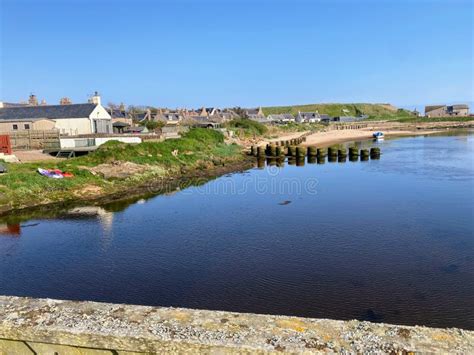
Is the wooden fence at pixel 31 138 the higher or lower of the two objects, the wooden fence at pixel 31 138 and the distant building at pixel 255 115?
the lower

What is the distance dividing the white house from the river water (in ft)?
87.7

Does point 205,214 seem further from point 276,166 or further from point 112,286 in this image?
point 276,166

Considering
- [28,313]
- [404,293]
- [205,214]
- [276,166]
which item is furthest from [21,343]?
[276,166]

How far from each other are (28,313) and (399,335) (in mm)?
3571

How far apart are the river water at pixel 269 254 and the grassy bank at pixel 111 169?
3.32 metres

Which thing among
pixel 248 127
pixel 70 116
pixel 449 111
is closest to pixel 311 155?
pixel 70 116

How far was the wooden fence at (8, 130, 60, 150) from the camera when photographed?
3841cm

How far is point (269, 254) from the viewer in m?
14.1

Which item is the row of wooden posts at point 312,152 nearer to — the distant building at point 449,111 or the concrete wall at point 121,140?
the concrete wall at point 121,140

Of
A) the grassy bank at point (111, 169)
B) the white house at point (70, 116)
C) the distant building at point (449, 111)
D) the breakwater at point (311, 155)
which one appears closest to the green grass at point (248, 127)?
the breakwater at point (311, 155)

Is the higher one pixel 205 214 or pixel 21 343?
pixel 21 343

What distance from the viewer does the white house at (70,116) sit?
1857 inches

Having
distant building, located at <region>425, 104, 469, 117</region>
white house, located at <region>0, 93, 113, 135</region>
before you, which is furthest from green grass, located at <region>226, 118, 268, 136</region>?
distant building, located at <region>425, 104, 469, 117</region>

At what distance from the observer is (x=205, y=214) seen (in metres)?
20.8
